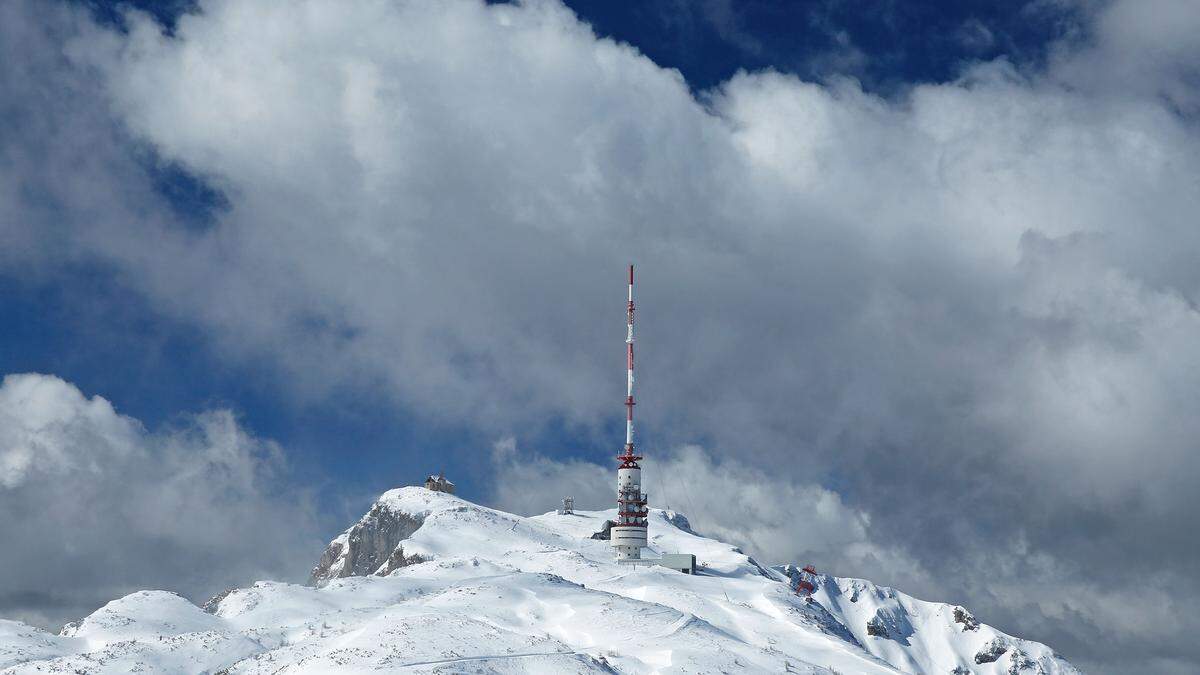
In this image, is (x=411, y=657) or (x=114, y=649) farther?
(x=114, y=649)

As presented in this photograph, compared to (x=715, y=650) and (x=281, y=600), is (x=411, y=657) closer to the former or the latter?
(x=715, y=650)

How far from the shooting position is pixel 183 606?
13762cm

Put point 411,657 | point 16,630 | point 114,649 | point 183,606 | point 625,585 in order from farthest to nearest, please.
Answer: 1. point 625,585
2. point 183,606
3. point 16,630
4. point 114,649
5. point 411,657

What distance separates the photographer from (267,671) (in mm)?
107750

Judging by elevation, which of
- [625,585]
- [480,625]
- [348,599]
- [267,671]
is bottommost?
[267,671]

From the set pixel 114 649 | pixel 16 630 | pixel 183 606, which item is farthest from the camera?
pixel 183 606

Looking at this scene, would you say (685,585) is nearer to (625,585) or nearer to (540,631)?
(625,585)

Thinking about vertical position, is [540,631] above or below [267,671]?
above

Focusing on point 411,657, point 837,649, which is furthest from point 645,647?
point 837,649

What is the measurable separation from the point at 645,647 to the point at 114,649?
51.9 meters

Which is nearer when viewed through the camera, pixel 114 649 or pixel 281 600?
pixel 114 649

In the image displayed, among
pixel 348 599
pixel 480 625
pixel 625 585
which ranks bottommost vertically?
pixel 480 625

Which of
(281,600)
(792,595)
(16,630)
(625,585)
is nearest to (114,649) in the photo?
(16,630)

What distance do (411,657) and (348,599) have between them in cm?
4501
